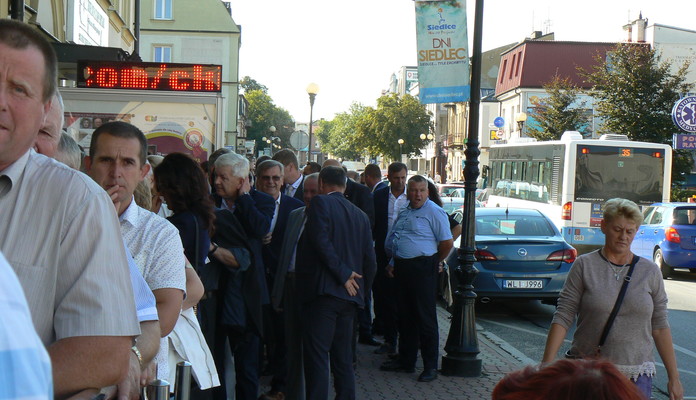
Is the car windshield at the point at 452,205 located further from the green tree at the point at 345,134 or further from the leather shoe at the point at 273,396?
the green tree at the point at 345,134

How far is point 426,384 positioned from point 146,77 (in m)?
4.99

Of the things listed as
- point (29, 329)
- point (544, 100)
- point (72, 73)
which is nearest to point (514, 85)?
point (544, 100)

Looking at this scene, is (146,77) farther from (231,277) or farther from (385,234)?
(231,277)

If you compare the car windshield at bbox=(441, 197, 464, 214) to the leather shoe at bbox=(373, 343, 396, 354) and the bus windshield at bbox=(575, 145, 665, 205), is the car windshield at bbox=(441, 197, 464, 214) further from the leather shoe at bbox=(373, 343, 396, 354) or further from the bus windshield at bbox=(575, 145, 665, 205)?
the leather shoe at bbox=(373, 343, 396, 354)

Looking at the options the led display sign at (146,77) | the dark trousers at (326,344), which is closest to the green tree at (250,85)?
the led display sign at (146,77)

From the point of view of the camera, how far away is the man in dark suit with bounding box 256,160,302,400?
7.77 meters

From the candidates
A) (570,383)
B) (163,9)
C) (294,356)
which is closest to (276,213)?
(294,356)

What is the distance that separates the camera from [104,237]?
190cm

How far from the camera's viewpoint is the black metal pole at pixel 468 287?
8.82 m

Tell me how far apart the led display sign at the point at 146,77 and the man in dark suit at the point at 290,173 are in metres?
1.12

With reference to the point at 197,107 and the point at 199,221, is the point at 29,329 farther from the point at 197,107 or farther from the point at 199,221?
the point at 197,107

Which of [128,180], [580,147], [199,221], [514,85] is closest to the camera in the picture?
[128,180]

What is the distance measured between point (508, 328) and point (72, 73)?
29.1ft

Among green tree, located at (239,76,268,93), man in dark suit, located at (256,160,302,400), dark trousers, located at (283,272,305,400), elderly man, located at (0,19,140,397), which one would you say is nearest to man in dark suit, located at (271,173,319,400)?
dark trousers, located at (283,272,305,400)
